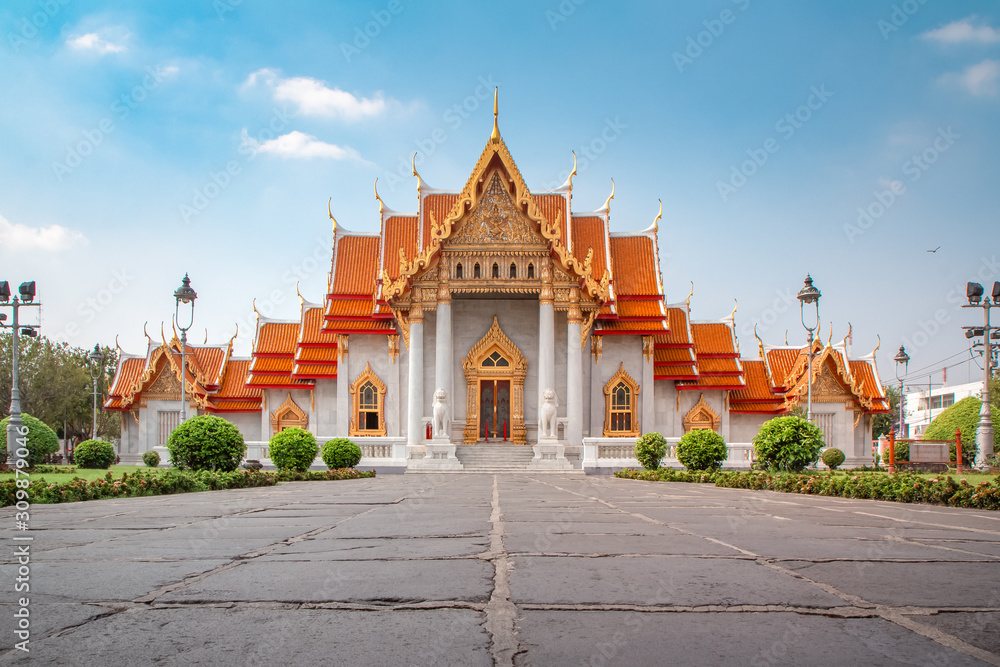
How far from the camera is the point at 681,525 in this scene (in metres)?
6.57

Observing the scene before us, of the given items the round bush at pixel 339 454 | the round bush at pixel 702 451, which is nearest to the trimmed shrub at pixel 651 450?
the round bush at pixel 702 451

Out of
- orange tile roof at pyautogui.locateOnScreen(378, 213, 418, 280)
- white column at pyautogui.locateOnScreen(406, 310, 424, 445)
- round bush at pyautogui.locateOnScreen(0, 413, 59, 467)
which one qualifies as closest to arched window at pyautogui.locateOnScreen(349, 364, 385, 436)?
white column at pyautogui.locateOnScreen(406, 310, 424, 445)

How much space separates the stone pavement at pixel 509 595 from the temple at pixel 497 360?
2098 cm

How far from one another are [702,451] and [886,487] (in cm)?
857

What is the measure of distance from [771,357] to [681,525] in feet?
109

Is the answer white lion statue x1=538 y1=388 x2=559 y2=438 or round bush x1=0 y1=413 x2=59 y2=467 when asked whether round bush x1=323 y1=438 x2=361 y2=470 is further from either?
white lion statue x1=538 y1=388 x2=559 y2=438

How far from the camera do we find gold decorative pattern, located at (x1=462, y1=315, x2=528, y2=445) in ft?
102

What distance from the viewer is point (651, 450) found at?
21.9 m

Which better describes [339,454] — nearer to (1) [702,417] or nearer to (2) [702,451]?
(2) [702,451]

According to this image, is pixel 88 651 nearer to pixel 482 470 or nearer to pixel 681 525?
pixel 681 525

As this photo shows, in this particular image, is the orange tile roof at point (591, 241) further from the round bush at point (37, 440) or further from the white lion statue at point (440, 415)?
the round bush at point (37, 440)

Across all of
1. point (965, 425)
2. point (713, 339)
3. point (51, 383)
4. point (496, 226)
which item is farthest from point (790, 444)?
point (51, 383)

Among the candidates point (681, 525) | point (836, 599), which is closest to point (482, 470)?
point (681, 525)

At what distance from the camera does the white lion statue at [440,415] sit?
27.1 metres
